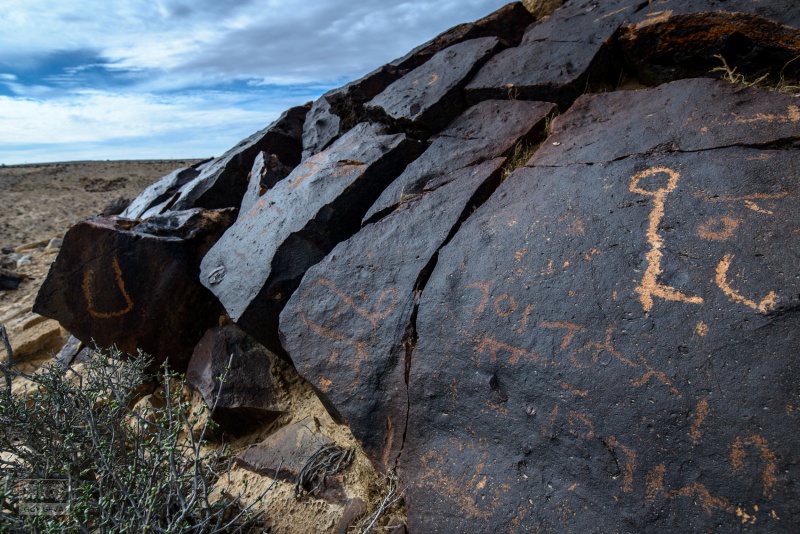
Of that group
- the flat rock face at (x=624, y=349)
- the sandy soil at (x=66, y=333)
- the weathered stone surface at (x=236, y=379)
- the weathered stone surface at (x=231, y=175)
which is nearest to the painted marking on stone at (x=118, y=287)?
the sandy soil at (x=66, y=333)

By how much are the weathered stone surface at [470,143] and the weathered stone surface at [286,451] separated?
142 centimetres

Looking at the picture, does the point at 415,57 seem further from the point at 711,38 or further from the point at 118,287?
the point at 118,287

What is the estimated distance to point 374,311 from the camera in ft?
8.02

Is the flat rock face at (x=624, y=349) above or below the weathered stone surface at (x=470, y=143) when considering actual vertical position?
below

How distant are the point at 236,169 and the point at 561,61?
12.3ft

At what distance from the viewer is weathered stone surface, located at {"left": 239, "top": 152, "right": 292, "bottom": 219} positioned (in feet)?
13.3

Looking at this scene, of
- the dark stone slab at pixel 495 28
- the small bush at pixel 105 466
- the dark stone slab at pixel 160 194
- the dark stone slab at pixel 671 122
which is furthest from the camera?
the dark stone slab at pixel 160 194

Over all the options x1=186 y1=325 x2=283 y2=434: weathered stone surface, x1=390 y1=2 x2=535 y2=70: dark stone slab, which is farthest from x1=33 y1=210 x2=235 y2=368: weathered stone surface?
x1=390 y1=2 x2=535 y2=70: dark stone slab

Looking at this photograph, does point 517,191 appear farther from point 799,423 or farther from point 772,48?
point 772,48

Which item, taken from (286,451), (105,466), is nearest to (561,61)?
(286,451)

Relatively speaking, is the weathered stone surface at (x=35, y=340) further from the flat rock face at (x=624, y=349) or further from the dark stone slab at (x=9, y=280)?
the flat rock face at (x=624, y=349)

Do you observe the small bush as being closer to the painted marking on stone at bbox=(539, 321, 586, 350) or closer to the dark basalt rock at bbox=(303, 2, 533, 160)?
the painted marking on stone at bbox=(539, 321, 586, 350)

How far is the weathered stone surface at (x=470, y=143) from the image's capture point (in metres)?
2.98

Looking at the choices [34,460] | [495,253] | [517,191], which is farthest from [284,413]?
[517,191]
